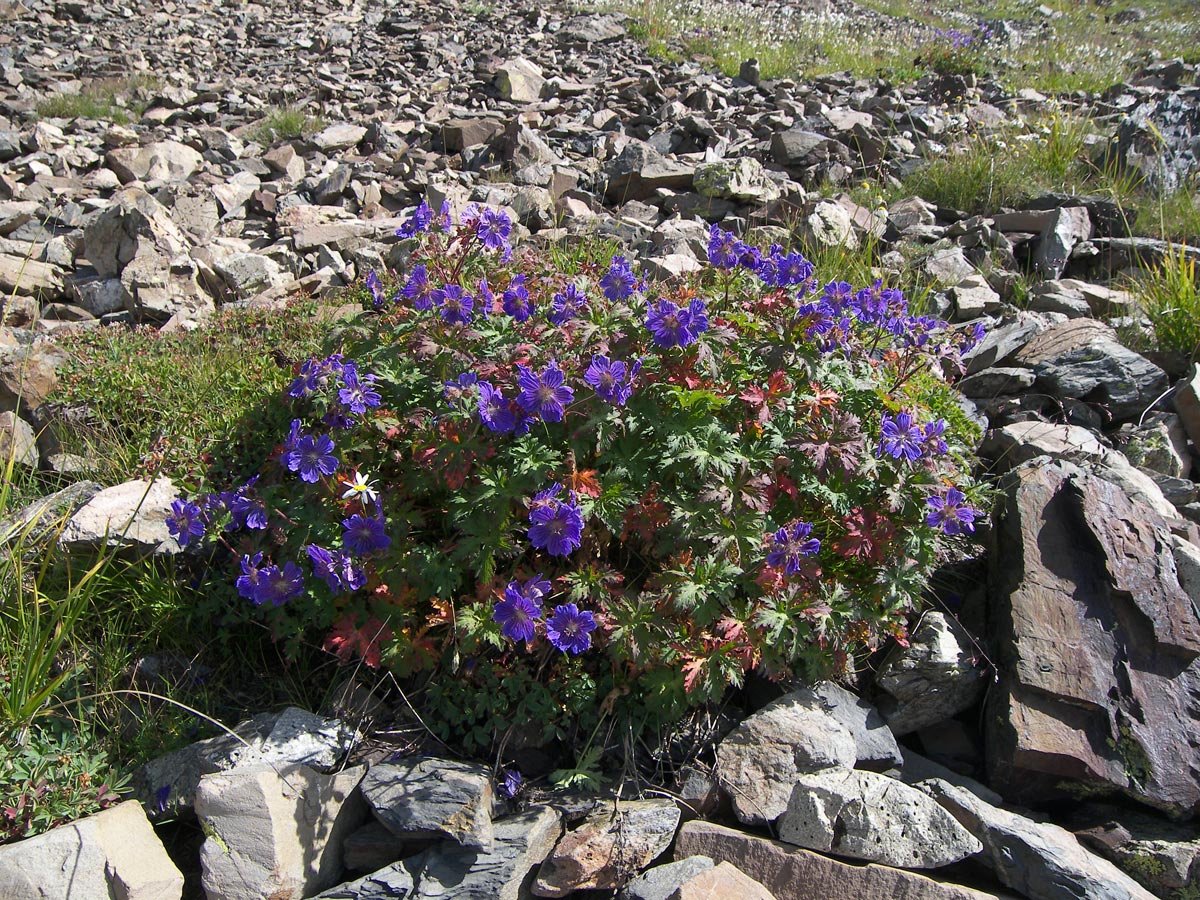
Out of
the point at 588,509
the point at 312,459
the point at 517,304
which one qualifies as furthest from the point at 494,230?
the point at 588,509

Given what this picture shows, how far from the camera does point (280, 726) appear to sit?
2.94 meters

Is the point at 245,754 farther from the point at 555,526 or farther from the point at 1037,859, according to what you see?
the point at 1037,859

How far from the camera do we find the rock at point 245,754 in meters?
2.86

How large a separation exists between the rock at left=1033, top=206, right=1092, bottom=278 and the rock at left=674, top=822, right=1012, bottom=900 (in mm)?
4666

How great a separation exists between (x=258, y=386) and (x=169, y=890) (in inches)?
91.9

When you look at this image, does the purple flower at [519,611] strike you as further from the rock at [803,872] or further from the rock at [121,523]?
the rock at [121,523]

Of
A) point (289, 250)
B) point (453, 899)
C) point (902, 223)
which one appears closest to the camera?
point (453, 899)

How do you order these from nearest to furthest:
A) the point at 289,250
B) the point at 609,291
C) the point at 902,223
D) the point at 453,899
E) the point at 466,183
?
the point at 453,899
the point at 609,291
the point at 289,250
the point at 902,223
the point at 466,183

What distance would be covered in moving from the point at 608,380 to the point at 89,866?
83.8 inches

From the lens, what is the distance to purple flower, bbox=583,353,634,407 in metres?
2.75

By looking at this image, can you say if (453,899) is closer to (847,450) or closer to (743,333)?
(847,450)

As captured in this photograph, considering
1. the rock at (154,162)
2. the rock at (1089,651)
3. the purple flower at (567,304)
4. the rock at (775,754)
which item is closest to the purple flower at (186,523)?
the purple flower at (567,304)

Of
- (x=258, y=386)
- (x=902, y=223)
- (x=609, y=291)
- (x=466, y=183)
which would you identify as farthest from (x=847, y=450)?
(x=466, y=183)

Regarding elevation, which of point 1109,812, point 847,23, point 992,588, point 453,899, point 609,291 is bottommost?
point 453,899
